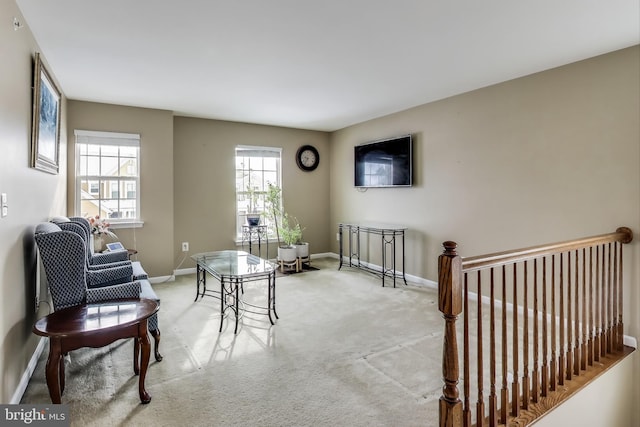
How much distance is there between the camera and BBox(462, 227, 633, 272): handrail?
171 cm

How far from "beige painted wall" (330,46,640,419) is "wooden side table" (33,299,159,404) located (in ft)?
11.3

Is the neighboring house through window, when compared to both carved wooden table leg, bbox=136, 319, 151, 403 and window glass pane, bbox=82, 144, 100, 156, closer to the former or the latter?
window glass pane, bbox=82, 144, 100, 156

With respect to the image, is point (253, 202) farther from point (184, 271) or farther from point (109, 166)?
point (109, 166)

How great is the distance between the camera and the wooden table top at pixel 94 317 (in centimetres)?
185

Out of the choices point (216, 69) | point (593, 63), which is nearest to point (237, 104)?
point (216, 69)

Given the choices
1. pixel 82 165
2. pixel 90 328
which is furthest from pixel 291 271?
pixel 90 328

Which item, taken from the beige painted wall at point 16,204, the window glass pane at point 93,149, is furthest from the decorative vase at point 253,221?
the beige painted wall at point 16,204

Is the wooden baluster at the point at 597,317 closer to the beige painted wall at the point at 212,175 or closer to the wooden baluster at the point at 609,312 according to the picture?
the wooden baluster at the point at 609,312

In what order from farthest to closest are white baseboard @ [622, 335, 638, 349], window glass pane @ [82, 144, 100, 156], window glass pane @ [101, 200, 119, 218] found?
window glass pane @ [101, 200, 119, 218] → window glass pane @ [82, 144, 100, 156] → white baseboard @ [622, 335, 638, 349]

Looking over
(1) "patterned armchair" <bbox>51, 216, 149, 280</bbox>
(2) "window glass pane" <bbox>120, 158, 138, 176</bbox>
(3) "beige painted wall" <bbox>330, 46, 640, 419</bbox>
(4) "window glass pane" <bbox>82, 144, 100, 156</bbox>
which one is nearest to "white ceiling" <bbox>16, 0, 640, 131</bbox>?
(3) "beige painted wall" <bbox>330, 46, 640, 419</bbox>

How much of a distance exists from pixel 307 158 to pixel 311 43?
363 cm

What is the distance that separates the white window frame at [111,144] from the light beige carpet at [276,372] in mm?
1480

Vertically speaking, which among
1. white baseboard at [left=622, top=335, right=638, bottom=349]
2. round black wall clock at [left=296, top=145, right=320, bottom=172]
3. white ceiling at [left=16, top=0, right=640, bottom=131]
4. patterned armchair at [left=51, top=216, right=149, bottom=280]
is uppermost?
white ceiling at [left=16, top=0, right=640, bottom=131]

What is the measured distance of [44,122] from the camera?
282cm
